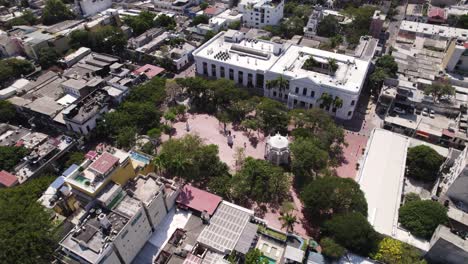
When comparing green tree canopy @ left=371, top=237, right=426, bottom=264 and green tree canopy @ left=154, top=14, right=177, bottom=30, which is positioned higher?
green tree canopy @ left=154, top=14, right=177, bottom=30

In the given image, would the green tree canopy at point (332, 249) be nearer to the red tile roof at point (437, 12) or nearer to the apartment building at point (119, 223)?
the apartment building at point (119, 223)

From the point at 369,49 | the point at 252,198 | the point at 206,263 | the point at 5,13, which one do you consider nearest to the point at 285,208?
the point at 252,198

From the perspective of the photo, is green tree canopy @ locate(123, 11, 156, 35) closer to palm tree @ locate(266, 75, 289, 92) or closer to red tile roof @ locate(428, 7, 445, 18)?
palm tree @ locate(266, 75, 289, 92)

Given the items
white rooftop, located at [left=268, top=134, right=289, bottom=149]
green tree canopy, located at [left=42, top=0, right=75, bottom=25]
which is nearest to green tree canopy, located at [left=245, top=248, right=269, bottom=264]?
white rooftop, located at [left=268, top=134, right=289, bottom=149]

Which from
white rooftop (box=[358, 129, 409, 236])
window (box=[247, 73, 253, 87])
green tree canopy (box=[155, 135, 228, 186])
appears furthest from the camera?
window (box=[247, 73, 253, 87])

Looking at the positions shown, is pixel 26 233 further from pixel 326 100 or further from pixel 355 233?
pixel 326 100

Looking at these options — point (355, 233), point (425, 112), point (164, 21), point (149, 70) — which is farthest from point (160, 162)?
point (164, 21)
